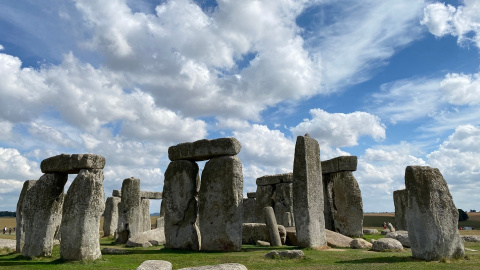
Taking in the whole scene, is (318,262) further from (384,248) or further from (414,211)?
(384,248)

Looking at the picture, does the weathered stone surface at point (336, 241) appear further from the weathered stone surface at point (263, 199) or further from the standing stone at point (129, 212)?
the standing stone at point (129, 212)

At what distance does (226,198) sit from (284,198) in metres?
11.1

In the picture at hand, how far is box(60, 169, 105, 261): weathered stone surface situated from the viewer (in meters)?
10.5

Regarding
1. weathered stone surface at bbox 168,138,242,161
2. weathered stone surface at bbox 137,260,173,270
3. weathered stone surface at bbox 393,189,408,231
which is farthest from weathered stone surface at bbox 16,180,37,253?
weathered stone surface at bbox 393,189,408,231

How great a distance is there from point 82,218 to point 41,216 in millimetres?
2043

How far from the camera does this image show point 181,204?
51.0 ft

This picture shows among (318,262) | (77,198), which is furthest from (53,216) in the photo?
(318,262)

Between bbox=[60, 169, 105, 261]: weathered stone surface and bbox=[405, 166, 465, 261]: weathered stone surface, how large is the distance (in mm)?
8047

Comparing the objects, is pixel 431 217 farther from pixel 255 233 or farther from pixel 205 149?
pixel 255 233

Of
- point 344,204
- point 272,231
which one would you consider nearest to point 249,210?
point 344,204

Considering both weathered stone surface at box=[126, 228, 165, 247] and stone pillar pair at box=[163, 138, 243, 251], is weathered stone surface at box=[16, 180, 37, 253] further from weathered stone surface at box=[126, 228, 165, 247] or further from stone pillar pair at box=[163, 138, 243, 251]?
stone pillar pair at box=[163, 138, 243, 251]

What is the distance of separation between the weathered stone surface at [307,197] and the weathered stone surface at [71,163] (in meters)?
6.71

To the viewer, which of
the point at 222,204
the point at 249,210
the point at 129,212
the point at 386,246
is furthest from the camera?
the point at 249,210

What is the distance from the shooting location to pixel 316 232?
46.9 ft
